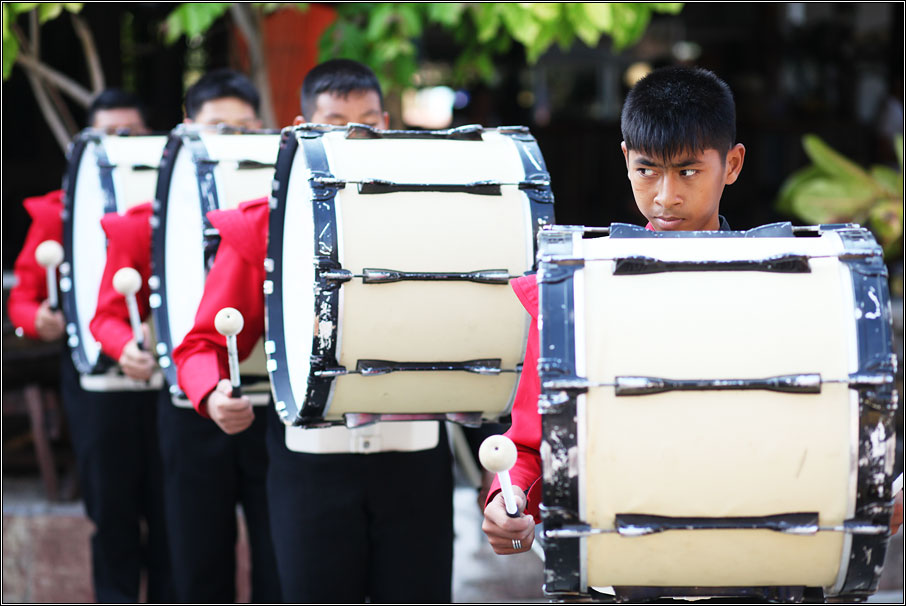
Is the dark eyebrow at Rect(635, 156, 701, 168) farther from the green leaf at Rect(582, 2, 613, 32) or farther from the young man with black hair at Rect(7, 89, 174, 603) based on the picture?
the young man with black hair at Rect(7, 89, 174, 603)

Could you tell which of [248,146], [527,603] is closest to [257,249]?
[248,146]

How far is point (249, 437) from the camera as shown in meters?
4.02

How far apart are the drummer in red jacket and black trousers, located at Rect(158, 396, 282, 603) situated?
1.80m

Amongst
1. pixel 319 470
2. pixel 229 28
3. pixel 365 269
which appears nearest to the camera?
pixel 365 269

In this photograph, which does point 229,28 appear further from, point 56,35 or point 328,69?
point 328,69

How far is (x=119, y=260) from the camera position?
4105 mm

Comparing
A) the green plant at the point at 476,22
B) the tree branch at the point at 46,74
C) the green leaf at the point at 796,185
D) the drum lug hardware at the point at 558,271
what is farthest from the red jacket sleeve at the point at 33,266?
the green leaf at the point at 796,185

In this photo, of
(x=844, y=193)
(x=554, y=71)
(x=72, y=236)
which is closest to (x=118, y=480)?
(x=72, y=236)

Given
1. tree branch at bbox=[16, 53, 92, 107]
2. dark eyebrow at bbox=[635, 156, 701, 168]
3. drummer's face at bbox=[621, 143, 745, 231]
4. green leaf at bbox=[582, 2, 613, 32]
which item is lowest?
Answer: drummer's face at bbox=[621, 143, 745, 231]

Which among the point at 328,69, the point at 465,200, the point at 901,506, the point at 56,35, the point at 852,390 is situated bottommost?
the point at 901,506

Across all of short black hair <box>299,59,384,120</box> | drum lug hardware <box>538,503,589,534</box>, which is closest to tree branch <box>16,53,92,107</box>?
short black hair <box>299,59,384,120</box>

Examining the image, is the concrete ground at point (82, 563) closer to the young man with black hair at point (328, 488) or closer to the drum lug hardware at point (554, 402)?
the young man with black hair at point (328, 488)

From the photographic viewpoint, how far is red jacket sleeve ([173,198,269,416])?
3.26 meters

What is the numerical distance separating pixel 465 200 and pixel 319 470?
0.84 m
